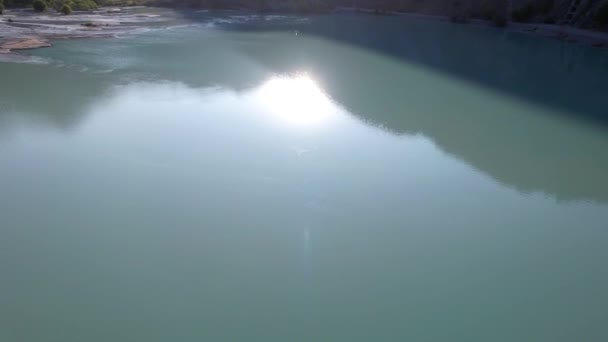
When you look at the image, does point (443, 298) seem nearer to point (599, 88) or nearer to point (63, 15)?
point (599, 88)

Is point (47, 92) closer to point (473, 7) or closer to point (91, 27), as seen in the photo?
point (91, 27)

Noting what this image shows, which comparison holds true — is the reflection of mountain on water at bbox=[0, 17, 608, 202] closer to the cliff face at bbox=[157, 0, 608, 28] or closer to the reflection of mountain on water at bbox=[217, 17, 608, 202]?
the reflection of mountain on water at bbox=[217, 17, 608, 202]

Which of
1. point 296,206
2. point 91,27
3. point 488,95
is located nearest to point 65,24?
point 91,27

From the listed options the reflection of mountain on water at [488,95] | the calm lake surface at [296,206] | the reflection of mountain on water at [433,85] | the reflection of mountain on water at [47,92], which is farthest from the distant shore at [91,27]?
the calm lake surface at [296,206]

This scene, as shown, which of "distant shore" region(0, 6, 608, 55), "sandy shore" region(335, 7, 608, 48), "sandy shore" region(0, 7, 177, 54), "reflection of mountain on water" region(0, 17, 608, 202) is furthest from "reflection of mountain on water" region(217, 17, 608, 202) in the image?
"sandy shore" region(0, 7, 177, 54)

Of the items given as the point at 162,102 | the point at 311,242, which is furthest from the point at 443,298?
the point at 162,102

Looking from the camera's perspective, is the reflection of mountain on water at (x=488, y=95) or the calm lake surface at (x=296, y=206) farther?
the reflection of mountain on water at (x=488, y=95)

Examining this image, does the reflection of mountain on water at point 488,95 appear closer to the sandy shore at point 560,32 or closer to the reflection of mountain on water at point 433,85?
the reflection of mountain on water at point 433,85
